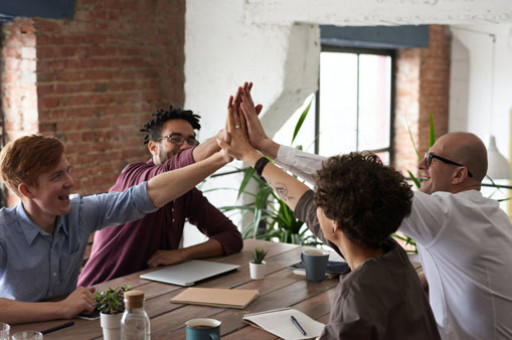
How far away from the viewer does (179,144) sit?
121 inches

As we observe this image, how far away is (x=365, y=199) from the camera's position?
1.61 m

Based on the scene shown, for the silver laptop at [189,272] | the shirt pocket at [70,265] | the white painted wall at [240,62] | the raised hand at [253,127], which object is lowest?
the silver laptop at [189,272]

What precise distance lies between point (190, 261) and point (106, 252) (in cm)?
36

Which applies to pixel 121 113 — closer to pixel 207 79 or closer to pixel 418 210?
pixel 207 79

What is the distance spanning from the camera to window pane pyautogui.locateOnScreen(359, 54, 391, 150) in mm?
6953

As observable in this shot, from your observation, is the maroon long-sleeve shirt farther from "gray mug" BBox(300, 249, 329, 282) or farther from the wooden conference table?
"gray mug" BBox(300, 249, 329, 282)

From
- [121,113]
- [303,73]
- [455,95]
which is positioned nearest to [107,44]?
[121,113]

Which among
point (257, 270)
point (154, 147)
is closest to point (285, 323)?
point (257, 270)

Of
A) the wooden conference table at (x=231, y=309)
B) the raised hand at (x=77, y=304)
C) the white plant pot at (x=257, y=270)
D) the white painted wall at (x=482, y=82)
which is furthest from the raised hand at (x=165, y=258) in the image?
the white painted wall at (x=482, y=82)

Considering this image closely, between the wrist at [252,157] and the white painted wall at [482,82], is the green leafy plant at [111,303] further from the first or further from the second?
the white painted wall at [482,82]

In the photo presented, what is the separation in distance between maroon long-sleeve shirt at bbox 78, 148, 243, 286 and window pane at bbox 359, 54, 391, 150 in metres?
4.21

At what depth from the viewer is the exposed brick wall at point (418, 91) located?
7258mm

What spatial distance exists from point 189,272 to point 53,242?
0.53 meters

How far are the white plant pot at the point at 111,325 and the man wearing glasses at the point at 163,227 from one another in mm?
854
